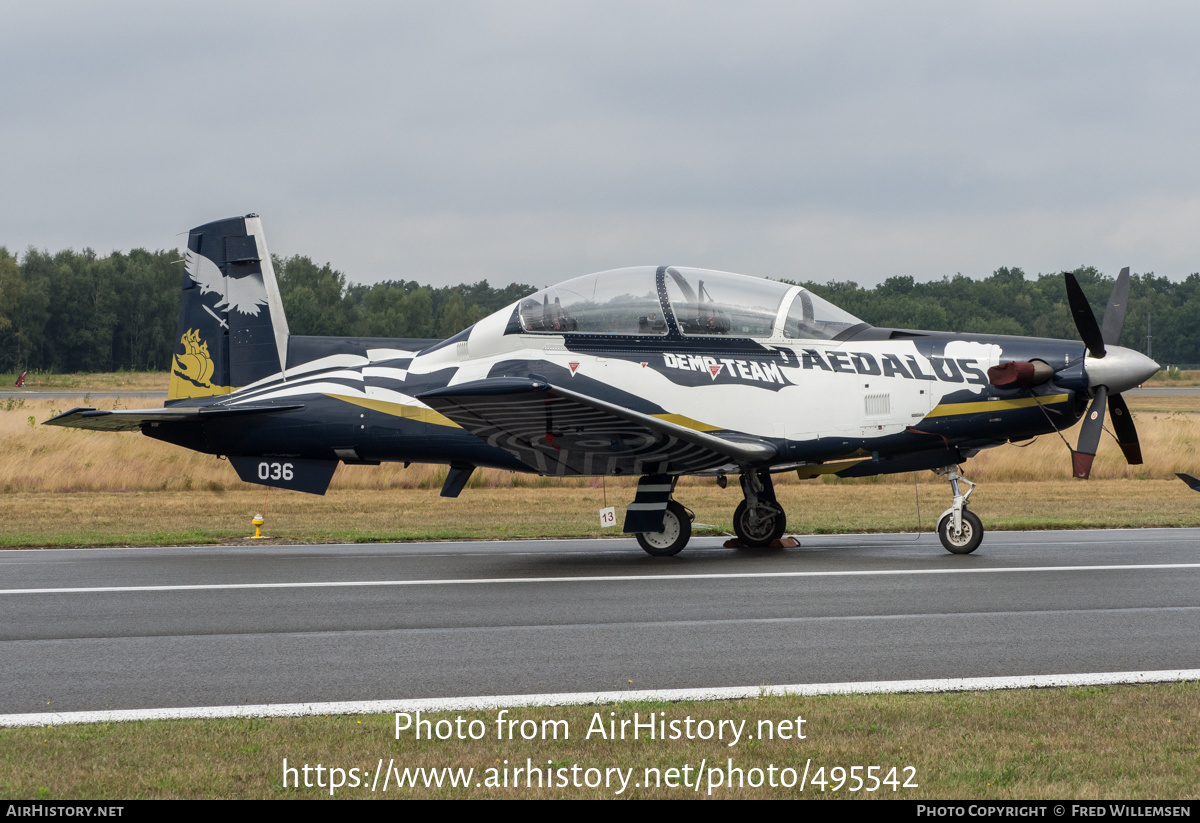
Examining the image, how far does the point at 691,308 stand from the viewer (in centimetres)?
1199

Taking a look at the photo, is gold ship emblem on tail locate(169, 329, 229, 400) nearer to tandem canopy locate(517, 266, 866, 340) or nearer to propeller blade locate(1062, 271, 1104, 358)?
tandem canopy locate(517, 266, 866, 340)

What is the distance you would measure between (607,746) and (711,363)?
7.36 meters

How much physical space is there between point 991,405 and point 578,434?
4.18 m

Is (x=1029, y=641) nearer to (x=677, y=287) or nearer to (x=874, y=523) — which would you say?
(x=677, y=287)

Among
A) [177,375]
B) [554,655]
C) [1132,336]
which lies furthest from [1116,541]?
[1132,336]

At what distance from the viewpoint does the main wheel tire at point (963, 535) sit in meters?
11.8

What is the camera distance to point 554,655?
23.0ft

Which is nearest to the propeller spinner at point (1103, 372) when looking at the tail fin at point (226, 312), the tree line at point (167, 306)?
the tail fin at point (226, 312)

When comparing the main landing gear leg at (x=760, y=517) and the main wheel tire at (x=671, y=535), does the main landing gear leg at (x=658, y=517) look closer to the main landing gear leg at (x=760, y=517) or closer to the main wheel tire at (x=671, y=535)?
the main wheel tire at (x=671, y=535)

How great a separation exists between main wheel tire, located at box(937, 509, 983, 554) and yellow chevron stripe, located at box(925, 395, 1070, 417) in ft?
3.80

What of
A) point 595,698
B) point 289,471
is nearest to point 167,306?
Result: point 289,471

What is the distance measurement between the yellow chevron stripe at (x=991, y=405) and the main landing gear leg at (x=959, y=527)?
743mm

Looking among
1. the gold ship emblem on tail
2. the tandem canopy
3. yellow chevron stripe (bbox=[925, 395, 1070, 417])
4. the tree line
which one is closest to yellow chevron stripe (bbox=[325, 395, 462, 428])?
the tandem canopy

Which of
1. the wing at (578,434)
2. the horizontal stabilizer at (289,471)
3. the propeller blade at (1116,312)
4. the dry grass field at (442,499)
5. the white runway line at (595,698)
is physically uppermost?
the propeller blade at (1116,312)
